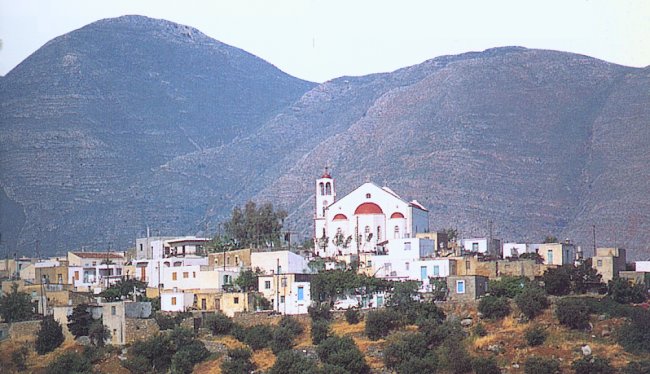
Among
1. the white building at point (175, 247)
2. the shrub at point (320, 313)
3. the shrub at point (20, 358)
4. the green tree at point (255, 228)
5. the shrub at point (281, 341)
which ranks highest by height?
the green tree at point (255, 228)

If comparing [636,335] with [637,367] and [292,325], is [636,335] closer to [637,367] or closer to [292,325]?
[637,367]

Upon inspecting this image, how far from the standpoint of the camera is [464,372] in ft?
158

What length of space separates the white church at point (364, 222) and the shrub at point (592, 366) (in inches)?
723

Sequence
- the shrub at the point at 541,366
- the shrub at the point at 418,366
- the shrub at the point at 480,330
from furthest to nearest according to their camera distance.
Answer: the shrub at the point at 480,330 < the shrub at the point at 418,366 < the shrub at the point at 541,366

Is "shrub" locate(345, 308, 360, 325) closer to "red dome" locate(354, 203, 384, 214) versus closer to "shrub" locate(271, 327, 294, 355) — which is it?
"shrub" locate(271, 327, 294, 355)

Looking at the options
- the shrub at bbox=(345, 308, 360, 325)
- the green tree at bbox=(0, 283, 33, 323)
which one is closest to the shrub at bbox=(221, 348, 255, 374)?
the shrub at bbox=(345, 308, 360, 325)

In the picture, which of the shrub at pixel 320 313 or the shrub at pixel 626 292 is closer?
the shrub at pixel 626 292

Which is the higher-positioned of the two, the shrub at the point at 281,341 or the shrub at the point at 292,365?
the shrub at the point at 281,341

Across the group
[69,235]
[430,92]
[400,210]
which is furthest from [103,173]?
[400,210]

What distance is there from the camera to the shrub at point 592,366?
46469mm

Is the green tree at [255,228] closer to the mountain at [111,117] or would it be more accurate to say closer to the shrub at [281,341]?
the shrub at [281,341]

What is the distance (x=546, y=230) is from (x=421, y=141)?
51.5 feet

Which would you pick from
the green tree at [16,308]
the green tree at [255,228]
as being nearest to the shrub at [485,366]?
the green tree at [16,308]

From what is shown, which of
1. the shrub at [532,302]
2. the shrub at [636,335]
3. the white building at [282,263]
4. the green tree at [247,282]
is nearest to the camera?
the shrub at [636,335]
